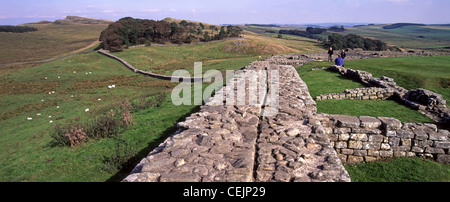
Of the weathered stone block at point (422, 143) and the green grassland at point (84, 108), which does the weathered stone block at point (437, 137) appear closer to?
the weathered stone block at point (422, 143)

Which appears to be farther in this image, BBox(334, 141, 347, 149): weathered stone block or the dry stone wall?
BBox(334, 141, 347, 149): weathered stone block

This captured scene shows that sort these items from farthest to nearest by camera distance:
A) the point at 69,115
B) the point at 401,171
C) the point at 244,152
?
the point at 69,115, the point at 401,171, the point at 244,152

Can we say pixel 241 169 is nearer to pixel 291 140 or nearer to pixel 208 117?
pixel 291 140

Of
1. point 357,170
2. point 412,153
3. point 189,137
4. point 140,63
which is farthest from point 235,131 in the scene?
point 140,63

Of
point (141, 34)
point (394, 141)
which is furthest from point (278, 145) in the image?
point (141, 34)

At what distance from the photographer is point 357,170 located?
5.42 metres

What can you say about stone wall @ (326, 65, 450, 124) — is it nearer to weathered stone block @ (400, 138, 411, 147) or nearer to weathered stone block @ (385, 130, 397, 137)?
weathered stone block @ (400, 138, 411, 147)

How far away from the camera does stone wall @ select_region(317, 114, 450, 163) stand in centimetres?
552

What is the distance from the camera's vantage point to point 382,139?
223 inches

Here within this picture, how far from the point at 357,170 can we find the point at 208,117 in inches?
153

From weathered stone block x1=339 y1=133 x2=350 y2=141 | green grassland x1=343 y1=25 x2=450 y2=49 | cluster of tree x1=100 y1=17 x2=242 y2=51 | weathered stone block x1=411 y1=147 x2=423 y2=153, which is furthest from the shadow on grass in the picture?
green grassland x1=343 y1=25 x2=450 y2=49

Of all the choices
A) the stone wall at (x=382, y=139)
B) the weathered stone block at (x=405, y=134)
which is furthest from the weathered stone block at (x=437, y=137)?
the weathered stone block at (x=405, y=134)

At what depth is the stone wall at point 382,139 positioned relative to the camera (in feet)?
18.1

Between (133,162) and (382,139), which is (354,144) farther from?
(133,162)
